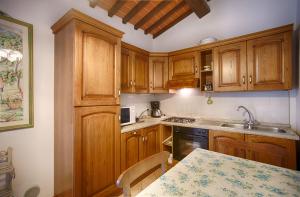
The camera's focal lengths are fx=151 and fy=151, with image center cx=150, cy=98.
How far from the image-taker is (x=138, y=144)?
2041mm

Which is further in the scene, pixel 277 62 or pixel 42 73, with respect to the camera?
pixel 277 62

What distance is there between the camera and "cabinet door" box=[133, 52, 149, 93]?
2.26m

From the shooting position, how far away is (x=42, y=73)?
5.13ft

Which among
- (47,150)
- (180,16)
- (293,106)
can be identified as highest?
(180,16)

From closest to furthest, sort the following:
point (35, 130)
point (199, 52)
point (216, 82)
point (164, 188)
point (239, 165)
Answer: point (164, 188), point (239, 165), point (35, 130), point (216, 82), point (199, 52)

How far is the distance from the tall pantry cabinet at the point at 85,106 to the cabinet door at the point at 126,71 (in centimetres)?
37

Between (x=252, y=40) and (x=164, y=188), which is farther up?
(x=252, y=40)

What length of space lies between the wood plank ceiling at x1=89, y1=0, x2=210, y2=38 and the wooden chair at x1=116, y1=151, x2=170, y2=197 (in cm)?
174

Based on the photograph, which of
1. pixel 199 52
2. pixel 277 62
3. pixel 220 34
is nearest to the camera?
pixel 277 62

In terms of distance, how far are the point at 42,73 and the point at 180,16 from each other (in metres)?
2.32

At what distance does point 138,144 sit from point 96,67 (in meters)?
1.15

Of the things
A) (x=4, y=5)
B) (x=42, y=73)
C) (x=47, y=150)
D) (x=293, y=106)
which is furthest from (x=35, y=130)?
(x=293, y=106)

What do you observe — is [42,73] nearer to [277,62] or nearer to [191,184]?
[191,184]

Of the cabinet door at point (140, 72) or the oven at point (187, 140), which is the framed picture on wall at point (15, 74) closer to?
the cabinet door at point (140, 72)
